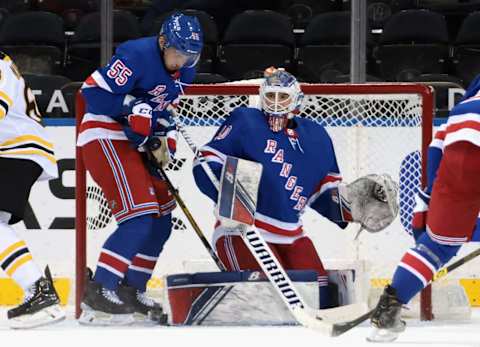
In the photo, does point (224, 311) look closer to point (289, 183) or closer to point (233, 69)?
point (289, 183)

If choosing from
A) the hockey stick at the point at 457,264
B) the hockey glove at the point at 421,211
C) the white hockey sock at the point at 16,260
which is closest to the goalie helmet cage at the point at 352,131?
the hockey stick at the point at 457,264

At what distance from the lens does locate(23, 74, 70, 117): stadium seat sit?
5.04m

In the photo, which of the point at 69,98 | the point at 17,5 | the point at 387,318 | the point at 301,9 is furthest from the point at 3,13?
the point at 387,318

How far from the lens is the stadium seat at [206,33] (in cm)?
548

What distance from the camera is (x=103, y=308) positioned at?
3.99 m

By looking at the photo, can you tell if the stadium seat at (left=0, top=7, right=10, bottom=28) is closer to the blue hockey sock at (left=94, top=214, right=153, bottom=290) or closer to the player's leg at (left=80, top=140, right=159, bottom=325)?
the player's leg at (left=80, top=140, right=159, bottom=325)

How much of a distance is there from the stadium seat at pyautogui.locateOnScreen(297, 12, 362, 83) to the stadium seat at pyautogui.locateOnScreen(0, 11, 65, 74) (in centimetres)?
105

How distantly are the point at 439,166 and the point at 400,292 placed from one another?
1.17 feet

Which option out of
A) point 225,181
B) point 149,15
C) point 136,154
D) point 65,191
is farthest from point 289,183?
point 149,15

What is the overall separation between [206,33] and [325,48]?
610 mm

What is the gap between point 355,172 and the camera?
469cm

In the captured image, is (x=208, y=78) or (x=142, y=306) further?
(x=208, y=78)

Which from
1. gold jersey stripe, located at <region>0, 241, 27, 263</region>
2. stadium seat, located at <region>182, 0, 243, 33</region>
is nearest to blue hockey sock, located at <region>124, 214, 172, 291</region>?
gold jersey stripe, located at <region>0, 241, 27, 263</region>

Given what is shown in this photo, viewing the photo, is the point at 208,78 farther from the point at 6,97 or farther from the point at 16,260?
the point at 16,260
